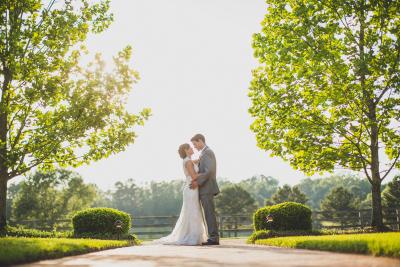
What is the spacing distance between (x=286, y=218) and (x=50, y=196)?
4373 centimetres

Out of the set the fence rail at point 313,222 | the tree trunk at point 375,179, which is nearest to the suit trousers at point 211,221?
the tree trunk at point 375,179

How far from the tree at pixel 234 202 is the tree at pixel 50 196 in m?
18.1

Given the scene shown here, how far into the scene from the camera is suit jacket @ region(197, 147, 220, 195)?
10.1 metres

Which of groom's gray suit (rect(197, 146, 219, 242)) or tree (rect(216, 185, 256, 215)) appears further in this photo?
tree (rect(216, 185, 256, 215))

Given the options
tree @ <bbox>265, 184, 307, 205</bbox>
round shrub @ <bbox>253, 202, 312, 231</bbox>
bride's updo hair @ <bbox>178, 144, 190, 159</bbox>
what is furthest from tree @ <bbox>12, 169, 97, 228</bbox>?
bride's updo hair @ <bbox>178, 144, 190, 159</bbox>

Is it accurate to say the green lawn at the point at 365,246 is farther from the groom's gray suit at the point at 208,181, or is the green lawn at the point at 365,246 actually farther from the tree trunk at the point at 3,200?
the tree trunk at the point at 3,200

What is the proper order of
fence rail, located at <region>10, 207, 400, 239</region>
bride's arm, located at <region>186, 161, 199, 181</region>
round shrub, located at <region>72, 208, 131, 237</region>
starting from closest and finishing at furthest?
bride's arm, located at <region>186, 161, 199, 181</region> → round shrub, located at <region>72, 208, 131, 237</region> → fence rail, located at <region>10, 207, 400, 239</region>

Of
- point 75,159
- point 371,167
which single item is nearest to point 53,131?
point 75,159

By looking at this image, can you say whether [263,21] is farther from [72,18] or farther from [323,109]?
[72,18]

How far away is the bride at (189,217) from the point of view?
10359 millimetres

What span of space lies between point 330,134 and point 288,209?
10.8 ft

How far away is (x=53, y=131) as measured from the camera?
1450cm

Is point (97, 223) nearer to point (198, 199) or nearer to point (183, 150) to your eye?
point (198, 199)

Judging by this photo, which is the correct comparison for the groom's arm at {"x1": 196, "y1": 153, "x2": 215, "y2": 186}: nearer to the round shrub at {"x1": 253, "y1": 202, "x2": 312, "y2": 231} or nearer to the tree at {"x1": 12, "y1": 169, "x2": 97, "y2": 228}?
the round shrub at {"x1": 253, "y1": 202, "x2": 312, "y2": 231}
